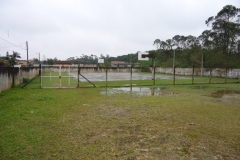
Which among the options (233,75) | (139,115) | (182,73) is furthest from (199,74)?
(139,115)

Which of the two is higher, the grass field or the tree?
the tree

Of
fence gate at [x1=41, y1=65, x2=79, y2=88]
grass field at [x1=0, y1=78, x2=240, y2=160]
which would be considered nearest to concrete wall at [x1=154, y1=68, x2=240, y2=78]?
fence gate at [x1=41, y1=65, x2=79, y2=88]

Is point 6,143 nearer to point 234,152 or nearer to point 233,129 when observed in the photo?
point 234,152

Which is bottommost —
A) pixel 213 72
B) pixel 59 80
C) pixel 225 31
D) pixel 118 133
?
pixel 118 133

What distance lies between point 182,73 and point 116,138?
35.8m

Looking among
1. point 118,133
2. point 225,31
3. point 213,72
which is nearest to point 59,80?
point 118,133

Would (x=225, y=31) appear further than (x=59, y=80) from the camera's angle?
Yes

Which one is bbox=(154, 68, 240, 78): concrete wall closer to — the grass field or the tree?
the tree

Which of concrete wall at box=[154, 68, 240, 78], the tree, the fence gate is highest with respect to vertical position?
the tree

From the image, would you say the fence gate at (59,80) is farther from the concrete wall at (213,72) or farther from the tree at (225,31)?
the tree at (225,31)

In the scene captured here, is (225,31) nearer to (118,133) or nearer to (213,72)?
(213,72)

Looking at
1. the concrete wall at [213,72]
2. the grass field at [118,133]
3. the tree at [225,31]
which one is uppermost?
the tree at [225,31]

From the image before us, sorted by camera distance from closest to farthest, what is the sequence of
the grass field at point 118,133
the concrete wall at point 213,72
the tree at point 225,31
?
the grass field at point 118,133, the concrete wall at point 213,72, the tree at point 225,31

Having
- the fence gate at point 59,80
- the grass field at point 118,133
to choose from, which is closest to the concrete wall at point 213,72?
the fence gate at point 59,80
